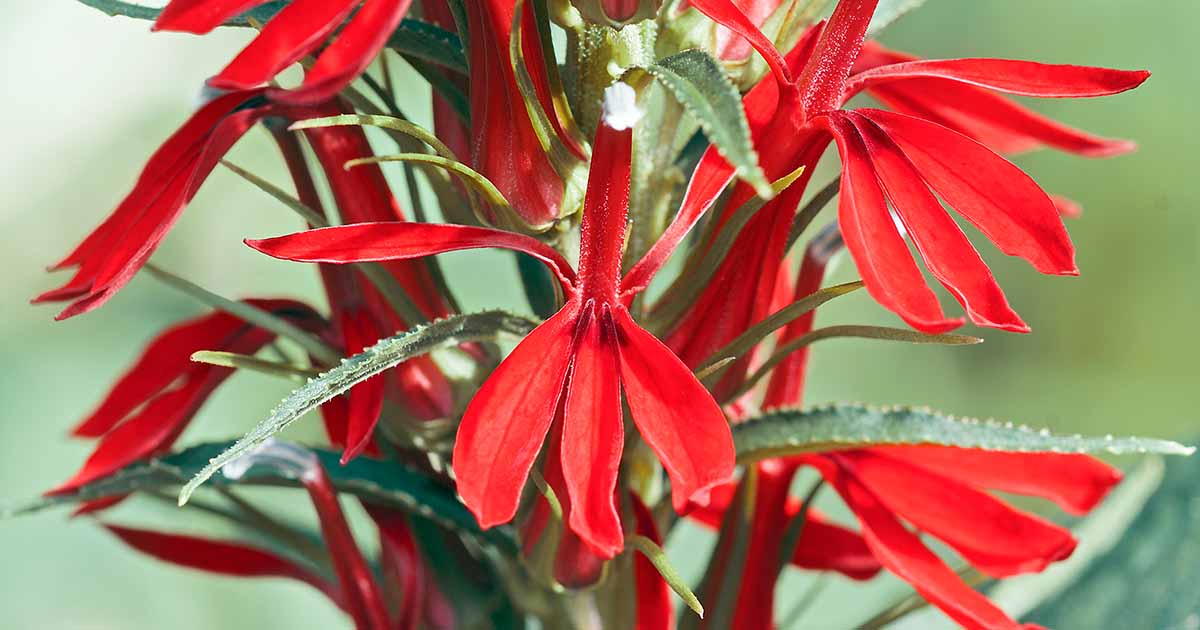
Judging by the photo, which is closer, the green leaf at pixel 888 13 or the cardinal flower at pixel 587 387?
the cardinal flower at pixel 587 387

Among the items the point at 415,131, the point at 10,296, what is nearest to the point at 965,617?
the point at 415,131

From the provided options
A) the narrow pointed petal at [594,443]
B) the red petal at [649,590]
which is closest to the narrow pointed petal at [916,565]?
the red petal at [649,590]

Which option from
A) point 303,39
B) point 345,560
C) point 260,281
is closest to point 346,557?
point 345,560

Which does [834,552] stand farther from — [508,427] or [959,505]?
[508,427]

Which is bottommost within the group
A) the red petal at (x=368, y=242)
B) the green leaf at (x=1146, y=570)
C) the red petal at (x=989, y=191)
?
the green leaf at (x=1146, y=570)

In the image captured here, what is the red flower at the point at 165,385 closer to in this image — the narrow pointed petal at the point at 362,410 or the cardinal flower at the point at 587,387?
the narrow pointed petal at the point at 362,410

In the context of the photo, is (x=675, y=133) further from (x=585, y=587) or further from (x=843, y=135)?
(x=585, y=587)

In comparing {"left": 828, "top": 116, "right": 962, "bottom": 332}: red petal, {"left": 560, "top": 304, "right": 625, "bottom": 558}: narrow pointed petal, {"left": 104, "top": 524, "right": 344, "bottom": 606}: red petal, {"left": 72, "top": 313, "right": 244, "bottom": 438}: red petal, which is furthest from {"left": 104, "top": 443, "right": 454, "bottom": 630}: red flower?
{"left": 828, "top": 116, "right": 962, "bottom": 332}: red petal
